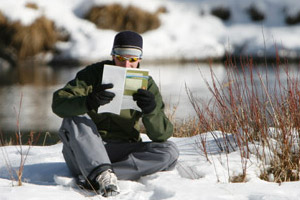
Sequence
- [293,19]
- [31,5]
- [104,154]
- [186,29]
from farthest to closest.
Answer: [186,29], [293,19], [31,5], [104,154]

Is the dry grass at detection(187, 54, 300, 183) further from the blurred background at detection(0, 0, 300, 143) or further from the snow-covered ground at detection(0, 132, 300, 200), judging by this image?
the blurred background at detection(0, 0, 300, 143)

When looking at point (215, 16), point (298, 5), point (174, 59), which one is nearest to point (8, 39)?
point (174, 59)

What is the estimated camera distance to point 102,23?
13.5 m

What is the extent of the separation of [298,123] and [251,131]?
322mm

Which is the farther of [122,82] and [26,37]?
[26,37]

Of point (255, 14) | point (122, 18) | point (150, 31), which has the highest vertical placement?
point (255, 14)

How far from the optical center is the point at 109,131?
8.73 ft

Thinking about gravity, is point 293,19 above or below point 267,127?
above

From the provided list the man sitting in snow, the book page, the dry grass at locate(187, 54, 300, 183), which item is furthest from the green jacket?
the dry grass at locate(187, 54, 300, 183)

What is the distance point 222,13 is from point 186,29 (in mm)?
1335

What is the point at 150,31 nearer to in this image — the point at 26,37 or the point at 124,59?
the point at 26,37

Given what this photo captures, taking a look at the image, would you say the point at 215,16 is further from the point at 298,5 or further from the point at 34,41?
the point at 34,41

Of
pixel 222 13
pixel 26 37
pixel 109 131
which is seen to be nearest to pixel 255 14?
pixel 222 13

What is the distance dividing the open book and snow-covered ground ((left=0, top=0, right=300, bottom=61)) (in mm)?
9995
